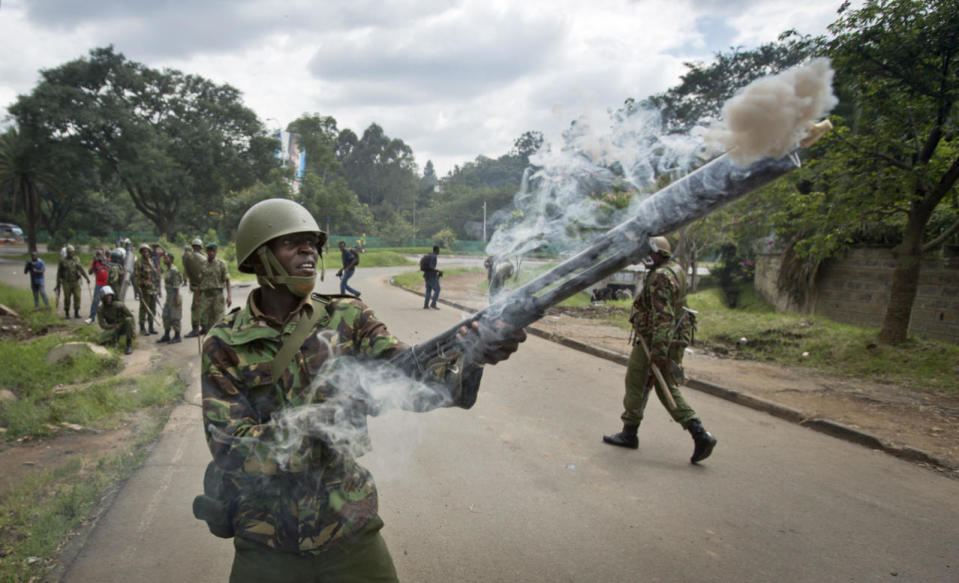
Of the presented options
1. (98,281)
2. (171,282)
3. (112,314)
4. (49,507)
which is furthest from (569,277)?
(98,281)

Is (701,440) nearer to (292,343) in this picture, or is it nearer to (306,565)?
(306,565)

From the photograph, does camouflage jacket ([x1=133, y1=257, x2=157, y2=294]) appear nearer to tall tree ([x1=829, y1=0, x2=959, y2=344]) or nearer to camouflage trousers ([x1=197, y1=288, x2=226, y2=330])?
camouflage trousers ([x1=197, y1=288, x2=226, y2=330])

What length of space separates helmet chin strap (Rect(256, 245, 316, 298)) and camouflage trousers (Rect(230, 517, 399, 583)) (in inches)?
32.1

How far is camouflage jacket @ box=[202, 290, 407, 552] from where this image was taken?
165cm

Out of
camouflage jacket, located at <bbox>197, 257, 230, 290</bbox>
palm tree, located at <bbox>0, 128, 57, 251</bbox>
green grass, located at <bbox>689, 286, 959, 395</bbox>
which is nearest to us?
green grass, located at <bbox>689, 286, 959, 395</bbox>

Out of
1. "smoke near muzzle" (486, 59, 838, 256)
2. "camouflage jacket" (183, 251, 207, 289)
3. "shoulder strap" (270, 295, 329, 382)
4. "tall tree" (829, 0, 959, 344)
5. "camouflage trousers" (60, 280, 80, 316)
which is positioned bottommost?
"camouflage trousers" (60, 280, 80, 316)

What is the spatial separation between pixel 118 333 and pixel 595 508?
8.45 metres

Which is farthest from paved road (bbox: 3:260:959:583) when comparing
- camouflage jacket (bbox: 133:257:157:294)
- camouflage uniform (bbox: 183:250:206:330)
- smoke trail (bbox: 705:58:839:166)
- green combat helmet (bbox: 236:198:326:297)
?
camouflage jacket (bbox: 133:257:157:294)

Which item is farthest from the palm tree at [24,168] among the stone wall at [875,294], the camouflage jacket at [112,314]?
the stone wall at [875,294]

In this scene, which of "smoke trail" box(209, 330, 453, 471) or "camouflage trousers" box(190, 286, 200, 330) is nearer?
"smoke trail" box(209, 330, 453, 471)

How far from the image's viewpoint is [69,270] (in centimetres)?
1239

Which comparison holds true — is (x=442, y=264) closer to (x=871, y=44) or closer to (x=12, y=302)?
(x=12, y=302)

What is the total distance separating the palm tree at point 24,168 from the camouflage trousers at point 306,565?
36.8 metres

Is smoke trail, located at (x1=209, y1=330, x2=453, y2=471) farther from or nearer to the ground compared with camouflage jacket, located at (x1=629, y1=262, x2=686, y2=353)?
nearer to the ground
